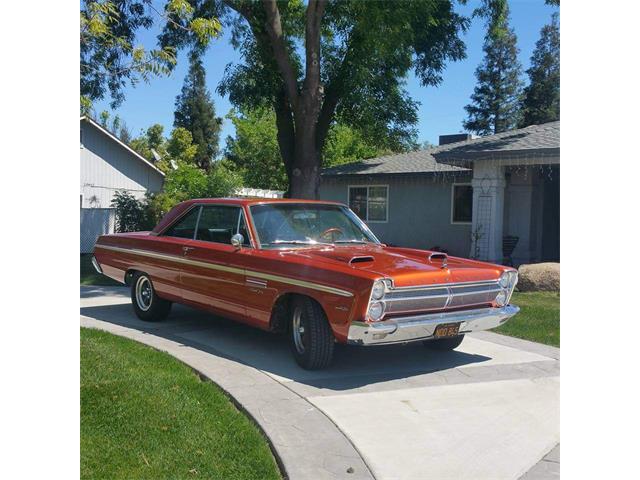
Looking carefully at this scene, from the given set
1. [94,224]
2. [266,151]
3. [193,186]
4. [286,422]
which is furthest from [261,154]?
[286,422]

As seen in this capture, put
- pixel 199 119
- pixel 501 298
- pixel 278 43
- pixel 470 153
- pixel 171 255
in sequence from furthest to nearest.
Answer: pixel 199 119
pixel 470 153
pixel 278 43
pixel 171 255
pixel 501 298

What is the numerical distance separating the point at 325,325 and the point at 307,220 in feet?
4.93


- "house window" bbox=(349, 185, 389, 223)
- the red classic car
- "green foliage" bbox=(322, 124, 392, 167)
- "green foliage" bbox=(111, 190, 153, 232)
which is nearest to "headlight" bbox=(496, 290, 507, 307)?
the red classic car

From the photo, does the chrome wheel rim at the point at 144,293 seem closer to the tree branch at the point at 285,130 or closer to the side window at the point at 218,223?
the side window at the point at 218,223

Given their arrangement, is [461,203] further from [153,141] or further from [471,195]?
[153,141]

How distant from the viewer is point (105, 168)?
2570 cm

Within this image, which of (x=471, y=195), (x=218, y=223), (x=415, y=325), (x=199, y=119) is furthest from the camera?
(x=199, y=119)

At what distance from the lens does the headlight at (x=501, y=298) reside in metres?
6.35

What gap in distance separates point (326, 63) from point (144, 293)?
989 centimetres

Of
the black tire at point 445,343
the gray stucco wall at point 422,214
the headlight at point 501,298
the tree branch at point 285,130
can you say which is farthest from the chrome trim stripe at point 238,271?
the gray stucco wall at point 422,214

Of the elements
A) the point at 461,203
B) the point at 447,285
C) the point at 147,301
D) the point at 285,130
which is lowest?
the point at 147,301

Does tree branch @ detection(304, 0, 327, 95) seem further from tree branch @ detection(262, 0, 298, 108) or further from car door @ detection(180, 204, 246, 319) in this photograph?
car door @ detection(180, 204, 246, 319)

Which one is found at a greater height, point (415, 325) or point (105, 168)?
point (105, 168)

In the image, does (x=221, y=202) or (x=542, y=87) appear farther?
(x=542, y=87)
